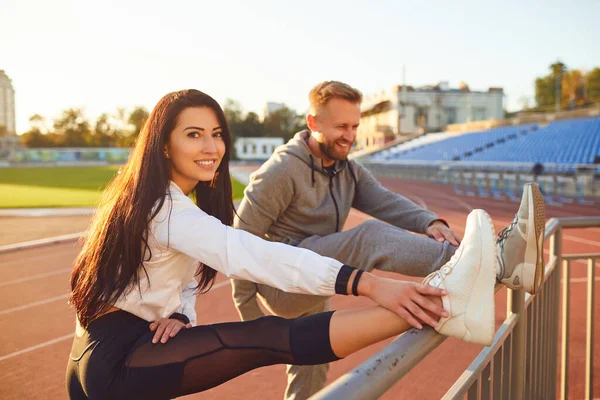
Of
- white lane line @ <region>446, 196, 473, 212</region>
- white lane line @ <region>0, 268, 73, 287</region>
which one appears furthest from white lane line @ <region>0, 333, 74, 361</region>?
white lane line @ <region>446, 196, 473, 212</region>

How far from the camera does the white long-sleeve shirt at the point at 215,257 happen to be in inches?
63.2

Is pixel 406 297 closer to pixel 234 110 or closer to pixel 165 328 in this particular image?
pixel 165 328

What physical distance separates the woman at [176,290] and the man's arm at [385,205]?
1.14 metres

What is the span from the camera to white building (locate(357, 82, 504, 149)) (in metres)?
58.5

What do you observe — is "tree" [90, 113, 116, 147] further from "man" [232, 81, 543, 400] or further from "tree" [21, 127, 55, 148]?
"man" [232, 81, 543, 400]

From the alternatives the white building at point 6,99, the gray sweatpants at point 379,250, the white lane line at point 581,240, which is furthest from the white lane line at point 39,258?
the white building at point 6,99

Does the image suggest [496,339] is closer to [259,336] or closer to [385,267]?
[385,267]

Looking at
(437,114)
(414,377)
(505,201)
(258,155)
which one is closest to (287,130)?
(258,155)

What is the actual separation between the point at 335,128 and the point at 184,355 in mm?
1481

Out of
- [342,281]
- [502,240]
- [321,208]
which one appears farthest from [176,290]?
[502,240]

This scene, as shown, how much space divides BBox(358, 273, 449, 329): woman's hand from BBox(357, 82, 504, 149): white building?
57593 millimetres

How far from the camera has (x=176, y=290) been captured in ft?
6.39

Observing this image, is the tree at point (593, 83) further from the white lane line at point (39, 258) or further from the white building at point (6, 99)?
the white lane line at point (39, 258)

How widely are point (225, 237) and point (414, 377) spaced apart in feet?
8.80
